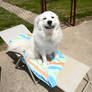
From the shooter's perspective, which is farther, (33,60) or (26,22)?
(26,22)

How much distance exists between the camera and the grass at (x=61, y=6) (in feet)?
20.1

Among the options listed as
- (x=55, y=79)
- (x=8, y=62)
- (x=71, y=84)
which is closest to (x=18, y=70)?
(x=8, y=62)

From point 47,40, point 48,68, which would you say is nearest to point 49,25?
point 47,40

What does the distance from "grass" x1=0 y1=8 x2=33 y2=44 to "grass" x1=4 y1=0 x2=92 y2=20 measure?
1146mm

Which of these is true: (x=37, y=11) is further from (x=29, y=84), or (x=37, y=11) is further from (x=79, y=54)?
(x=29, y=84)

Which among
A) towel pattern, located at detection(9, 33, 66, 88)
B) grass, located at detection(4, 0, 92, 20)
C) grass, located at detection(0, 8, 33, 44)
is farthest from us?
grass, located at detection(4, 0, 92, 20)

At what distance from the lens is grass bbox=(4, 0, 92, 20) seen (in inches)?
241

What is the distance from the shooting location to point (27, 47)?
288 cm

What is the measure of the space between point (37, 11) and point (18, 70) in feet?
13.6

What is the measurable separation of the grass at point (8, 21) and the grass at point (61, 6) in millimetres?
Result: 1146

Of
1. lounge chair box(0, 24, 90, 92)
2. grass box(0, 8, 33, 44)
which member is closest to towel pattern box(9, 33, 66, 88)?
lounge chair box(0, 24, 90, 92)

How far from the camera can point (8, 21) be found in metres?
5.64

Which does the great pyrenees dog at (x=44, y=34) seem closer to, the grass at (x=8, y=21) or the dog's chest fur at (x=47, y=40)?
the dog's chest fur at (x=47, y=40)

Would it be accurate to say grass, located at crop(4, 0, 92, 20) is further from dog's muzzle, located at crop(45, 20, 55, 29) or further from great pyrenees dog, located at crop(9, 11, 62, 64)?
dog's muzzle, located at crop(45, 20, 55, 29)
